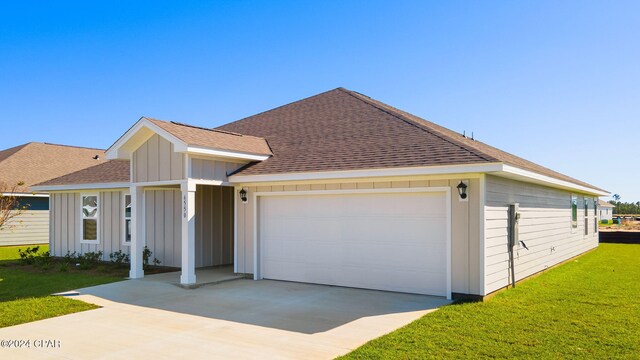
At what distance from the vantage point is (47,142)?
27.3 metres

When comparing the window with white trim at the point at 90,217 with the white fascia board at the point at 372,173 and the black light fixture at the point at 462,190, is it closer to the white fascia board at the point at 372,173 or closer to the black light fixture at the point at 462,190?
the white fascia board at the point at 372,173

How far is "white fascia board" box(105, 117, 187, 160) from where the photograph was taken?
391 inches

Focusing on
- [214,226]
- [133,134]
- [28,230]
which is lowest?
[28,230]

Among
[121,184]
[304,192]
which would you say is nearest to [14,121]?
Answer: [121,184]

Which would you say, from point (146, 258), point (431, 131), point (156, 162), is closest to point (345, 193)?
point (431, 131)

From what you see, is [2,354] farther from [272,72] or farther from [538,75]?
[538,75]

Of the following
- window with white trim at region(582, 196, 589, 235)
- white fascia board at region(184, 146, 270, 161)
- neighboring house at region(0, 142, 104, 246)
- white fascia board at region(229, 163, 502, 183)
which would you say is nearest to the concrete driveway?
white fascia board at region(229, 163, 502, 183)

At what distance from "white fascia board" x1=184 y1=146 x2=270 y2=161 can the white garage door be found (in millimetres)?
1116

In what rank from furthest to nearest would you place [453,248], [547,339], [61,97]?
[61,97], [453,248], [547,339]

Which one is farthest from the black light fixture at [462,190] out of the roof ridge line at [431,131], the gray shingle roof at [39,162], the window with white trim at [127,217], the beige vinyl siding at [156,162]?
the gray shingle roof at [39,162]

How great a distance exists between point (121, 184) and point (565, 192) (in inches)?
575

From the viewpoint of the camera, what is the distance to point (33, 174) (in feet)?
75.1

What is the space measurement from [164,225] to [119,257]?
6.11ft

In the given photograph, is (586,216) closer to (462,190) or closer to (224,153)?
(462,190)
